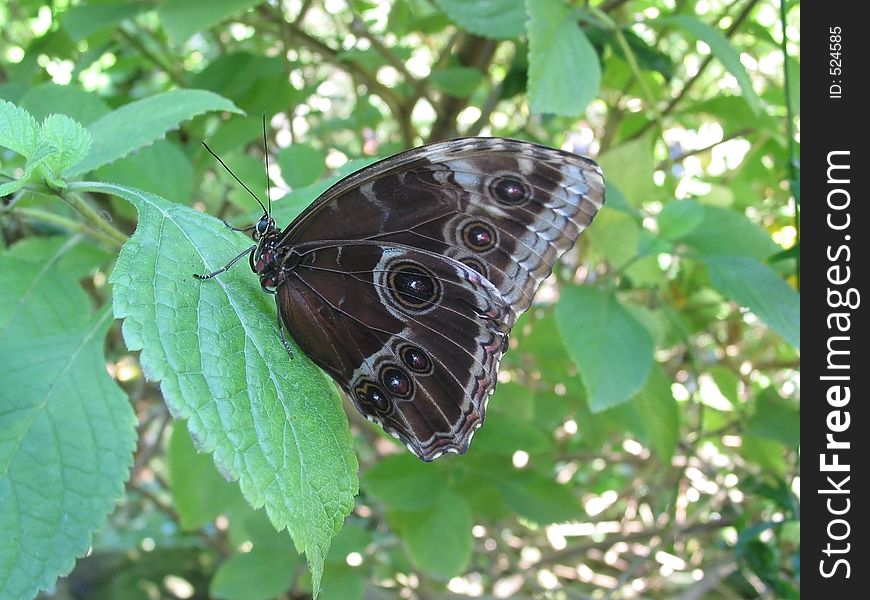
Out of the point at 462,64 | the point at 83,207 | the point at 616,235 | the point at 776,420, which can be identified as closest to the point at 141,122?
the point at 83,207

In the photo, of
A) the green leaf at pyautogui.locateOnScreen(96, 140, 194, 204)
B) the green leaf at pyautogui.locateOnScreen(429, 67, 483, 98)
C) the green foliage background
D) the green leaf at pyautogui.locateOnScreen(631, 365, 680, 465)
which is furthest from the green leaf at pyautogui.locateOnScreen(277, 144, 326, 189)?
the green leaf at pyautogui.locateOnScreen(631, 365, 680, 465)

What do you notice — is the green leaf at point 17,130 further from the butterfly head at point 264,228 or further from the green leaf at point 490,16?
the green leaf at point 490,16

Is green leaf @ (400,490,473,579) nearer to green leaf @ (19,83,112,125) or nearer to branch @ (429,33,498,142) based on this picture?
branch @ (429,33,498,142)

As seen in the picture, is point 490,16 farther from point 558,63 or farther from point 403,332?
point 403,332

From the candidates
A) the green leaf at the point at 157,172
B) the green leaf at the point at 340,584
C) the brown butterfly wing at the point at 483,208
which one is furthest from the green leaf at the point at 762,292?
the green leaf at the point at 340,584
